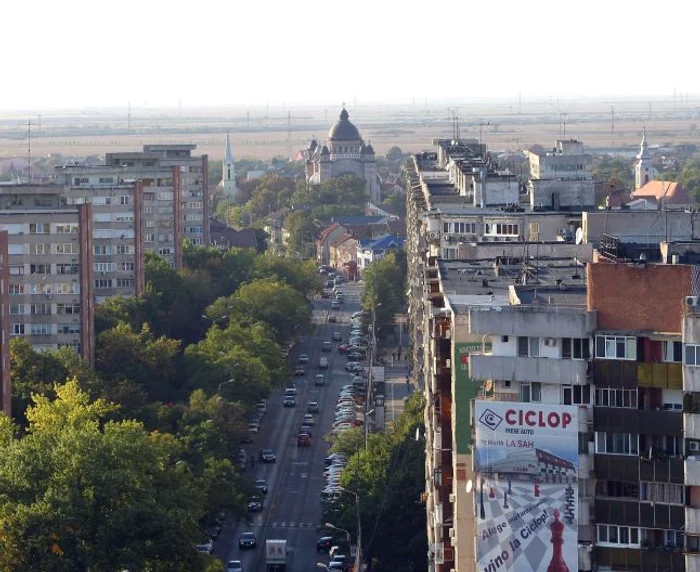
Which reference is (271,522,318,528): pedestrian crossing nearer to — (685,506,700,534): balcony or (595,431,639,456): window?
(595,431,639,456): window

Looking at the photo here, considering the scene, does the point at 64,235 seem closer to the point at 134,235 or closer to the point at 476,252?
the point at 134,235

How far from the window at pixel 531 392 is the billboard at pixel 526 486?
262 millimetres

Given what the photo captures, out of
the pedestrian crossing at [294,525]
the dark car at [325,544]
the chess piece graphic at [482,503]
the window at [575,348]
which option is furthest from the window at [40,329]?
the window at [575,348]

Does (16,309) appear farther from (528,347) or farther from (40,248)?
(528,347)

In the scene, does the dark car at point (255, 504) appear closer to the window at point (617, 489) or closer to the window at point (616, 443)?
the window at point (617, 489)

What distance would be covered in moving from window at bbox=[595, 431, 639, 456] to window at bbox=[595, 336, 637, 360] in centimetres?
102

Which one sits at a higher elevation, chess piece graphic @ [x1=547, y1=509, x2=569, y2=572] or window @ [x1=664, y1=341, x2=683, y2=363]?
window @ [x1=664, y1=341, x2=683, y2=363]

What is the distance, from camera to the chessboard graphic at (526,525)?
2812 centimetres

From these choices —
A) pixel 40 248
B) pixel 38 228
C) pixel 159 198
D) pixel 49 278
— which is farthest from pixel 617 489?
pixel 159 198

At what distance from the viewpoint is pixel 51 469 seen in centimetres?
3853

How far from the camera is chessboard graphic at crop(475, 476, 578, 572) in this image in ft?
92.3

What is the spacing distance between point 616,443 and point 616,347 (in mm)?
1252

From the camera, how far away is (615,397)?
92.3 feet

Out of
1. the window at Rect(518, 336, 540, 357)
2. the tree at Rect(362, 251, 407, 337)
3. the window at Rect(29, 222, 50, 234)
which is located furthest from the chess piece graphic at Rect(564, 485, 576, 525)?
the tree at Rect(362, 251, 407, 337)
